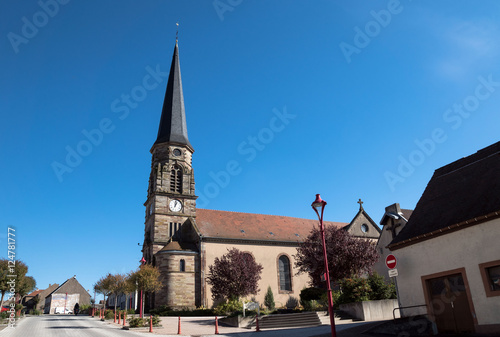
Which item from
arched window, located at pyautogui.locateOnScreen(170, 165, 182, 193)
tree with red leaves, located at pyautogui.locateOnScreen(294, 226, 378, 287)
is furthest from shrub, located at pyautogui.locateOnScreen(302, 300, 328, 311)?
arched window, located at pyautogui.locateOnScreen(170, 165, 182, 193)

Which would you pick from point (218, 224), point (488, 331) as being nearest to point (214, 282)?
point (218, 224)

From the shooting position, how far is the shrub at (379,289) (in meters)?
20.1

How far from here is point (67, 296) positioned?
68.3 m

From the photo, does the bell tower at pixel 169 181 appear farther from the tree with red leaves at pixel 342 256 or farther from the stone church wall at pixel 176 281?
the tree with red leaves at pixel 342 256

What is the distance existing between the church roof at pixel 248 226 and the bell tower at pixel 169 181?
232 centimetres

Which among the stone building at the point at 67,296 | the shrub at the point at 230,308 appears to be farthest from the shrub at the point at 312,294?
the stone building at the point at 67,296

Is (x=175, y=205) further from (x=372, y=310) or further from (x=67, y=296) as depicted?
(x=67, y=296)

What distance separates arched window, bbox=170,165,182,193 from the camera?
127 ft

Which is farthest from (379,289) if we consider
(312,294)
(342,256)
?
(312,294)

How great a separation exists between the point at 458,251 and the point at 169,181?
30.8m

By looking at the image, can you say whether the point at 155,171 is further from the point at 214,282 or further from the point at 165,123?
the point at 214,282

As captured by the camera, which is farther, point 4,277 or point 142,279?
point 4,277

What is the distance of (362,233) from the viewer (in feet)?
132

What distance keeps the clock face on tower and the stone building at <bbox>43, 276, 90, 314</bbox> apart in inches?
1794
